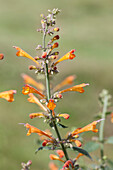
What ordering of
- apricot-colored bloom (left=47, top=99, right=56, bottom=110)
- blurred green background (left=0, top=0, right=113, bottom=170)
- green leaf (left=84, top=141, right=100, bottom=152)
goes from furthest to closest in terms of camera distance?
blurred green background (left=0, top=0, right=113, bottom=170) → green leaf (left=84, top=141, right=100, bottom=152) → apricot-colored bloom (left=47, top=99, right=56, bottom=110)

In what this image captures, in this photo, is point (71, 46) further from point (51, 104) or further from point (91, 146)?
point (51, 104)

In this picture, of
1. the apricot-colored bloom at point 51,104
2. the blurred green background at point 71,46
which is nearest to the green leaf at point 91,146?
the apricot-colored bloom at point 51,104

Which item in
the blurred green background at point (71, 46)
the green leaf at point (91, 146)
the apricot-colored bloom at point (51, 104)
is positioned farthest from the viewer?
the blurred green background at point (71, 46)

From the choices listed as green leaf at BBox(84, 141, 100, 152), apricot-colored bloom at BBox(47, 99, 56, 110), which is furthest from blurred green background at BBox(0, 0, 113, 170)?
apricot-colored bloom at BBox(47, 99, 56, 110)

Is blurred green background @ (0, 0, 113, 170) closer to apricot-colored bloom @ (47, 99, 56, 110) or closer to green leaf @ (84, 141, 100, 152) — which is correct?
green leaf @ (84, 141, 100, 152)

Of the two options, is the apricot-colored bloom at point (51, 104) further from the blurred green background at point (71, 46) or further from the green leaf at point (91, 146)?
the blurred green background at point (71, 46)

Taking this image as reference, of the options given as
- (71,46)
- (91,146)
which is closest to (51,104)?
(91,146)

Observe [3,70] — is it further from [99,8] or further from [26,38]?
[99,8]

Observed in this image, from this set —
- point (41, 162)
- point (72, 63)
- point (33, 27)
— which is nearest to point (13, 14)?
point (33, 27)

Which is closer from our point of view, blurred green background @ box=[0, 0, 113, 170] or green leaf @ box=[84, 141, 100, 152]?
green leaf @ box=[84, 141, 100, 152]
